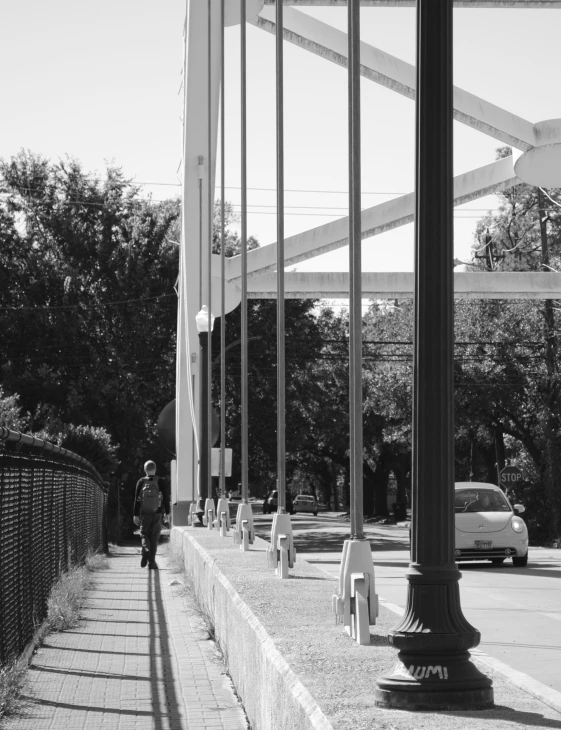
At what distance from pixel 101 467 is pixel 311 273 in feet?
36.2

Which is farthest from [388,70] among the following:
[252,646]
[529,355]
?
[529,355]

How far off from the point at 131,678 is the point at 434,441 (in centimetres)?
461

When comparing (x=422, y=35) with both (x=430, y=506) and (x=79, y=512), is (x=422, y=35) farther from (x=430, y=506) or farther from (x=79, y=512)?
(x=79, y=512)

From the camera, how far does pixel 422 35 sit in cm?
405

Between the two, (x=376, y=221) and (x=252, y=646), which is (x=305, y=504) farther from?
(x=252, y=646)

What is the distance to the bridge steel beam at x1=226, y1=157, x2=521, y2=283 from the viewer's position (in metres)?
21.1

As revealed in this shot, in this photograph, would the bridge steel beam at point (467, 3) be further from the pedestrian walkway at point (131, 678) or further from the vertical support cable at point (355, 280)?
the vertical support cable at point (355, 280)

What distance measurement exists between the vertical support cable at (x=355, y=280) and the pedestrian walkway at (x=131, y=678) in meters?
1.55

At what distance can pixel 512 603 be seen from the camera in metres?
13.3

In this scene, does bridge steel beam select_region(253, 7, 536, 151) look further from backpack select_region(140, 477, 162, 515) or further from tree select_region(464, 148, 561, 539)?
tree select_region(464, 148, 561, 539)

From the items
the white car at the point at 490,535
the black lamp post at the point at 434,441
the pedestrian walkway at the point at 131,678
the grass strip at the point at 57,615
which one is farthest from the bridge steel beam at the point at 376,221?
the black lamp post at the point at 434,441

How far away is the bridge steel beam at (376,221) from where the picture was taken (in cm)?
2109

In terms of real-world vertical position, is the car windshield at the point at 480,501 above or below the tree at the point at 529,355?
below

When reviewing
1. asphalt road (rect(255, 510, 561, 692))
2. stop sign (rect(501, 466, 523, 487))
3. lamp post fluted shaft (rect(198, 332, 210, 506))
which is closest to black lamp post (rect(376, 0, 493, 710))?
asphalt road (rect(255, 510, 561, 692))
